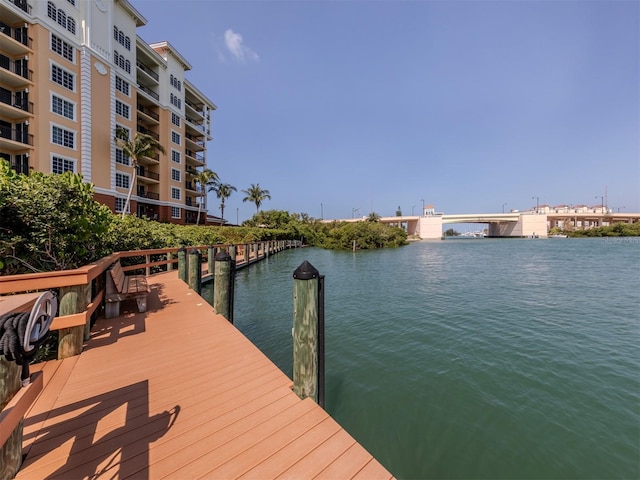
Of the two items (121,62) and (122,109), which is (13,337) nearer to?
(122,109)

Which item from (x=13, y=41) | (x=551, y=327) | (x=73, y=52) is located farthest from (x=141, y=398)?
(x=73, y=52)

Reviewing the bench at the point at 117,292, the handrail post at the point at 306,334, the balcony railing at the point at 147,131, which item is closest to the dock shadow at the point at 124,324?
the bench at the point at 117,292

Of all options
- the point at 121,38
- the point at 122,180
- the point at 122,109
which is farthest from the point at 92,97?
the point at 121,38

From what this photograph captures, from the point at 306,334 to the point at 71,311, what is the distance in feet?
9.72

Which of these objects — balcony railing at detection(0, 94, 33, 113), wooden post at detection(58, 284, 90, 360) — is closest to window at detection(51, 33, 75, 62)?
balcony railing at detection(0, 94, 33, 113)

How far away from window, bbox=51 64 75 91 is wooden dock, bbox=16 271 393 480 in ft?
81.9

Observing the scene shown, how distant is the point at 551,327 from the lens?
778cm

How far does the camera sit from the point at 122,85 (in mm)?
24594

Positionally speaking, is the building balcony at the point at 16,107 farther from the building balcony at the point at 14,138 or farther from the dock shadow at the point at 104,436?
the dock shadow at the point at 104,436

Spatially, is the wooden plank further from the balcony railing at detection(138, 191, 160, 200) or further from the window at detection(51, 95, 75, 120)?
the balcony railing at detection(138, 191, 160, 200)

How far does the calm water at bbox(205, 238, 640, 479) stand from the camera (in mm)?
3512

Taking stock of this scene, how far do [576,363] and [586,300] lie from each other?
23.4 ft

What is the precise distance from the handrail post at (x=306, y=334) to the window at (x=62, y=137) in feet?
82.5

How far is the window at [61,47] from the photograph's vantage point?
19109mm
